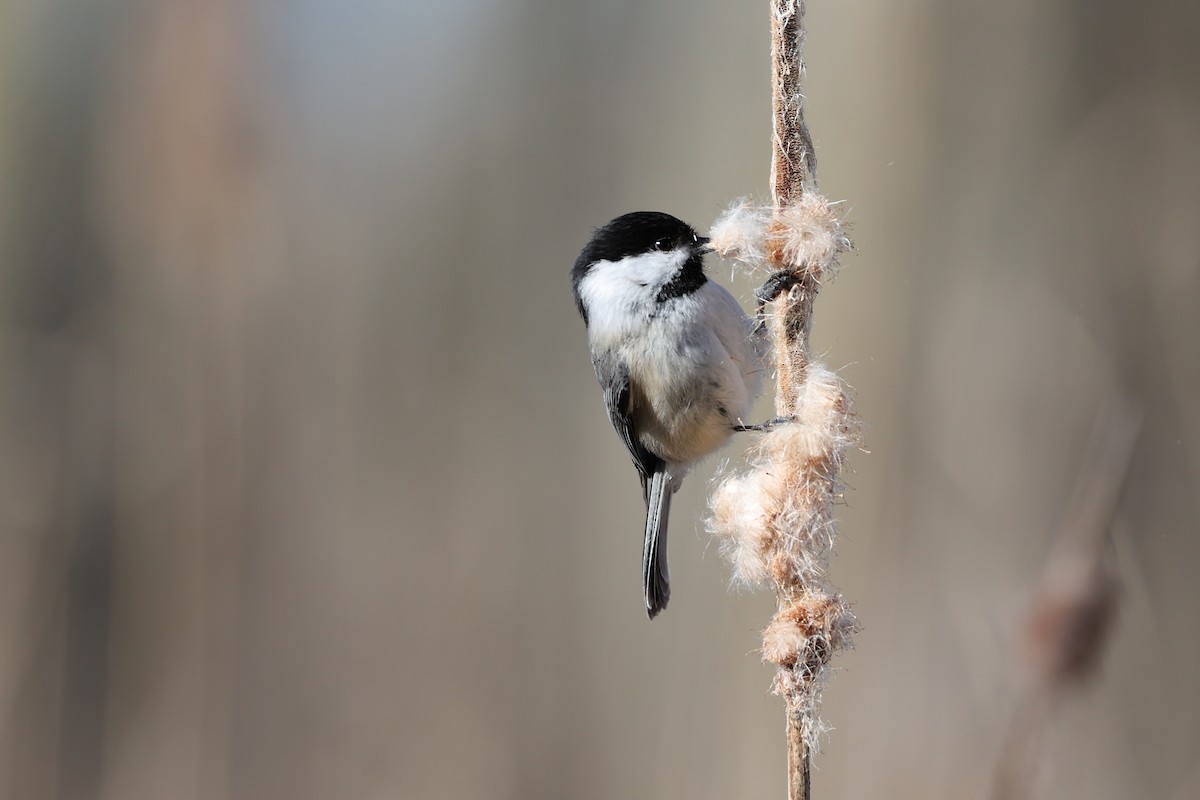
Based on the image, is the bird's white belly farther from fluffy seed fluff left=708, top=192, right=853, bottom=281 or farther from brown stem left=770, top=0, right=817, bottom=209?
brown stem left=770, top=0, right=817, bottom=209

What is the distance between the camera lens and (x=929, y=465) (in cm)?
206

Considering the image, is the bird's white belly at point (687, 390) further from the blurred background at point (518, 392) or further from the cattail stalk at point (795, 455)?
the cattail stalk at point (795, 455)

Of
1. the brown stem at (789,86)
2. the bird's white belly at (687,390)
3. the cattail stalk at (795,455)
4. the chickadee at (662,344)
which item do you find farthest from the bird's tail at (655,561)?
the brown stem at (789,86)

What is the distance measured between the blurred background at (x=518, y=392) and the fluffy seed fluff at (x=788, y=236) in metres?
0.59

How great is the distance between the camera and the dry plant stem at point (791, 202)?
84 centimetres

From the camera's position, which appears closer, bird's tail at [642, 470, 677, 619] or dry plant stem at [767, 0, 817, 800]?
dry plant stem at [767, 0, 817, 800]

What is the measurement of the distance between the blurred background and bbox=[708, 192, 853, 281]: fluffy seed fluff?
1.93 ft

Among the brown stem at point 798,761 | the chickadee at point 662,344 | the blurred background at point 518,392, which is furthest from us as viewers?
the blurred background at point 518,392

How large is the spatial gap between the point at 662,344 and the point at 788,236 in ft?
2.25

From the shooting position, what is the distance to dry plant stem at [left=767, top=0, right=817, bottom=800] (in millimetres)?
841

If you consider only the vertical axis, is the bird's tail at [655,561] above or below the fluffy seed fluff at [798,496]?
below

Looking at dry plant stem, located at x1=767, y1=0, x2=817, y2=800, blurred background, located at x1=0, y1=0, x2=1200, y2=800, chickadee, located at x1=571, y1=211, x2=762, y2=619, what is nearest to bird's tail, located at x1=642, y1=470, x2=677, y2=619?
chickadee, located at x1=571, y1=211, x2=762, y2=619

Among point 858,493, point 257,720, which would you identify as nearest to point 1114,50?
point 858,493

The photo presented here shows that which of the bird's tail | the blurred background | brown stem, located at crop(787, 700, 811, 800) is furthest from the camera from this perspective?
the blurred background
